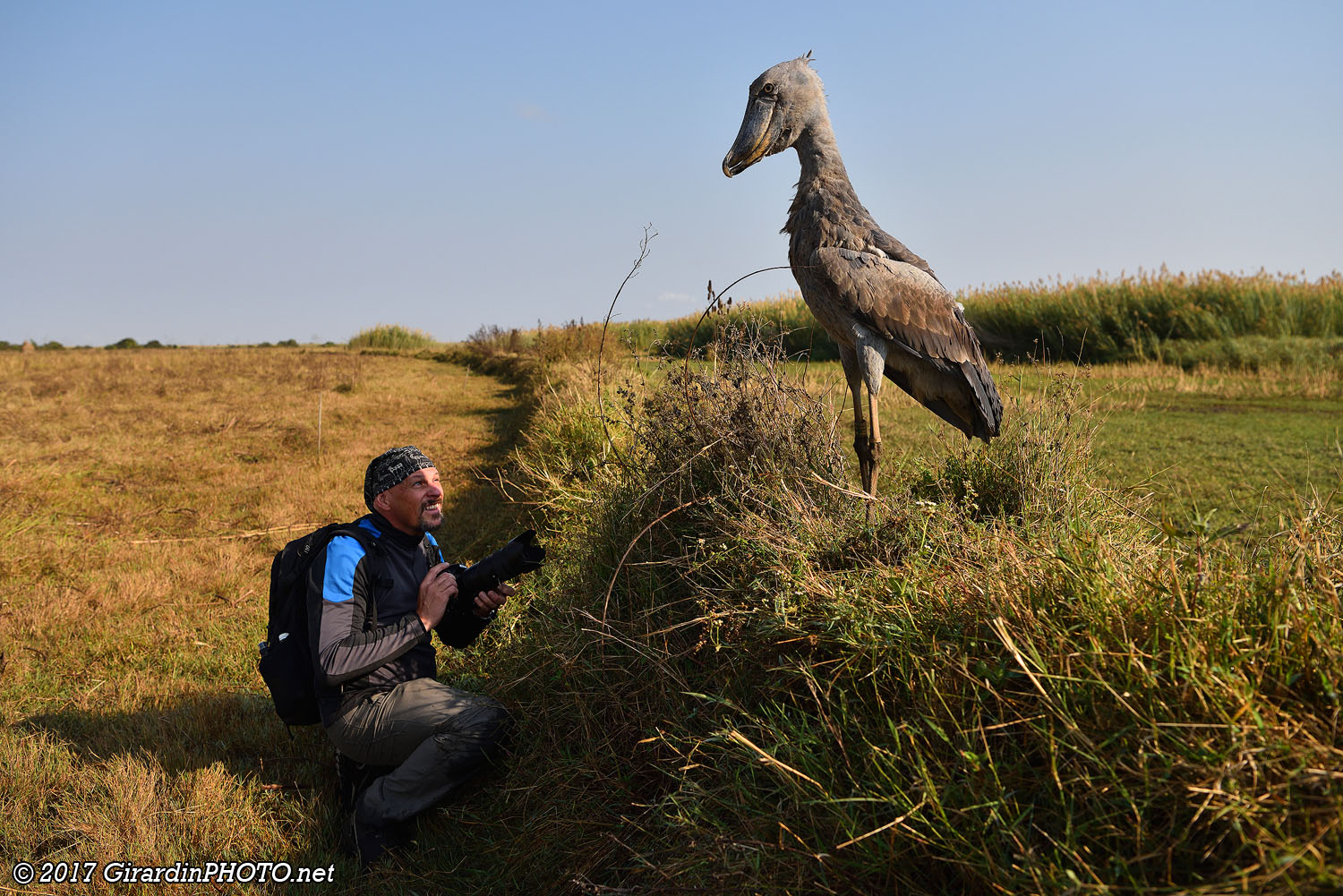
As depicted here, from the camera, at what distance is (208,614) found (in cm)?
663

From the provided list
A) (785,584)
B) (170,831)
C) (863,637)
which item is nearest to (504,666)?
(170,831)

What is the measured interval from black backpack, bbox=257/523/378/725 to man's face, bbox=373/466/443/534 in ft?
0.74

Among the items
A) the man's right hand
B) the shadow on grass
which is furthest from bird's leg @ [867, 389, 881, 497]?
the shadow on grass

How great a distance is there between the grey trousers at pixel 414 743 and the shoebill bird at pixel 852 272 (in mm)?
2444

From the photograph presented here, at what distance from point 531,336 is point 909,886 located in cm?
2283

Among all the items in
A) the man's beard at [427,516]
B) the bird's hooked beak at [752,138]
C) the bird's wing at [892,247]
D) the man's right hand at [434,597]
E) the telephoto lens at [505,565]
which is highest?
the bird's hooked beak at [752,138]

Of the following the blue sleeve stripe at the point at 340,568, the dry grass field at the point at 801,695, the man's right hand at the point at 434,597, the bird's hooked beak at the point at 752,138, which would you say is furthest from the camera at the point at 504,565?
the bird's hooked beak at the point at 752,138

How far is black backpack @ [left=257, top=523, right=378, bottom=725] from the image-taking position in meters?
3.78

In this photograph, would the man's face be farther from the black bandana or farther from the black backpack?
the black backpack

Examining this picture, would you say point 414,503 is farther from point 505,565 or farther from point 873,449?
point 873,449

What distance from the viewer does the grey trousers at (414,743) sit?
145 inches

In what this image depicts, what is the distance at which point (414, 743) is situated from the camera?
376cm

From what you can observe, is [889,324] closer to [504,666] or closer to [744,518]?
[744,518]

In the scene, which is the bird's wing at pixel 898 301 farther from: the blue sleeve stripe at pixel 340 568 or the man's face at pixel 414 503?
the blue sleeve stripe at pixel 340 568
